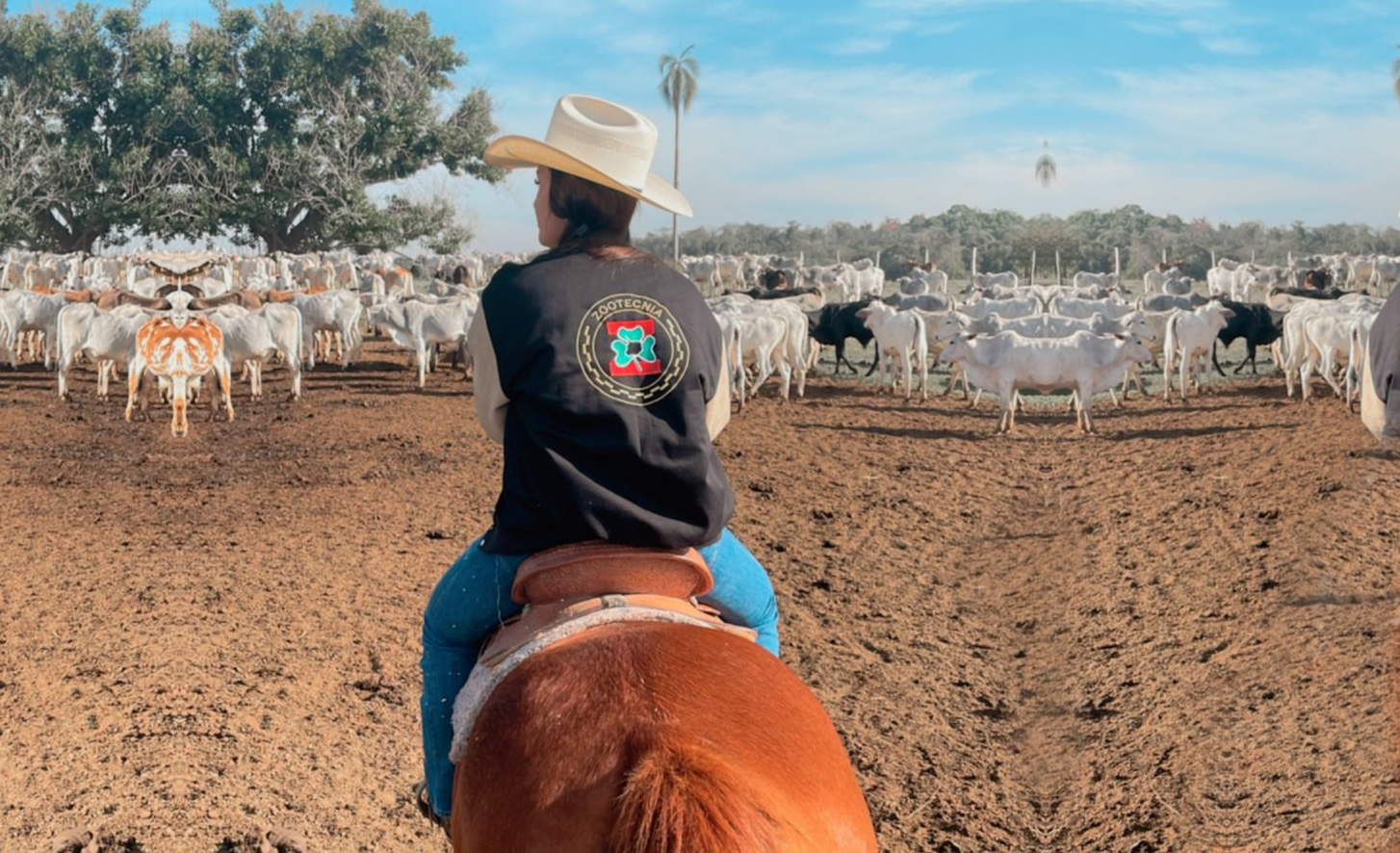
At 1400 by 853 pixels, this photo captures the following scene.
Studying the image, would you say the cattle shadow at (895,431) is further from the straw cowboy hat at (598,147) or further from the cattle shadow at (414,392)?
the straw cowboy hat at (598,147)

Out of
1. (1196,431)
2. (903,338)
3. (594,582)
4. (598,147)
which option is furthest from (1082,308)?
(594,582)

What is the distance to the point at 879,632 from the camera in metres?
7.82

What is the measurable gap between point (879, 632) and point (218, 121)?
5380cm

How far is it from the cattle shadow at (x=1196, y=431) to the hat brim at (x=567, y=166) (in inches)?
501

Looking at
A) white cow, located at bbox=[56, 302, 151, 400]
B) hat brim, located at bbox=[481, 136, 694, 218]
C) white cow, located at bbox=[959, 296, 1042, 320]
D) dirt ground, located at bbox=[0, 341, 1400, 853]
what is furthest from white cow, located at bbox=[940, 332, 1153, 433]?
hat brim, located at bbox=[481, 136, 694, 218]

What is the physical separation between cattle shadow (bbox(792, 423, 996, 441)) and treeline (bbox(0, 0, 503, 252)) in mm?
42039

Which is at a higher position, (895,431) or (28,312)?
(28,312)

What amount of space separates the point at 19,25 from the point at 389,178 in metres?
15.5

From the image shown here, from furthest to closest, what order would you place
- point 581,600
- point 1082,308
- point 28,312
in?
point 1082,308, point 28,312, point 581,600

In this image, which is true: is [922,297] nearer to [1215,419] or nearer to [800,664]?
[1215,419]

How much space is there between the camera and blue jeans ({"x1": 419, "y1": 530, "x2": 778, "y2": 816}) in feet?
9.80

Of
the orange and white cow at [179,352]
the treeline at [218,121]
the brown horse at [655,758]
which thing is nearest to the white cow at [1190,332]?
the orange and white cow at [179,352]

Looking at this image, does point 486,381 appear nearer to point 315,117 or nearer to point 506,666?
point 506,666

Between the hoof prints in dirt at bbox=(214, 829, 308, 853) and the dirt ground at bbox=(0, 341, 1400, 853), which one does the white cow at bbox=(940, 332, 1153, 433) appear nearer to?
the dirt ground at bbox=(0, 341, 1400, 853)
